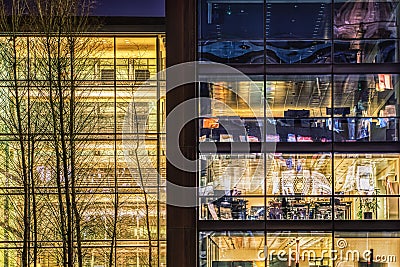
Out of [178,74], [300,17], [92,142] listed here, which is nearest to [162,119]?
[92,142]

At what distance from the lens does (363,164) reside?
1517cm

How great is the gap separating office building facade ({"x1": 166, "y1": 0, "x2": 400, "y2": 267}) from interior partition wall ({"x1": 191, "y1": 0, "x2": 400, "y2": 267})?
0.02m

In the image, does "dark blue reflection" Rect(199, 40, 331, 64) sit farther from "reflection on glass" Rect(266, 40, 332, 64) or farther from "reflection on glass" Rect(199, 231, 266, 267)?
"reflection on glass" Rect(199, 231, 266, 267)

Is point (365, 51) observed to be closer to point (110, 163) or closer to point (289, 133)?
point (289, 133)

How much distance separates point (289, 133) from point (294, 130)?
0.36 ft

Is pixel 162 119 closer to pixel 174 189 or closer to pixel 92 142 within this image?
pixel 92 142

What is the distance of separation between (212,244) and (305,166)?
2.31 metres

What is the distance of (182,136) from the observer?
15211mm

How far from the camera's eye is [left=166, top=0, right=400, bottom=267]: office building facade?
594 inches

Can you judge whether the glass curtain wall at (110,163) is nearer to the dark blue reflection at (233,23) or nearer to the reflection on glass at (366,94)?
the dark blue reflection at (233,23)
